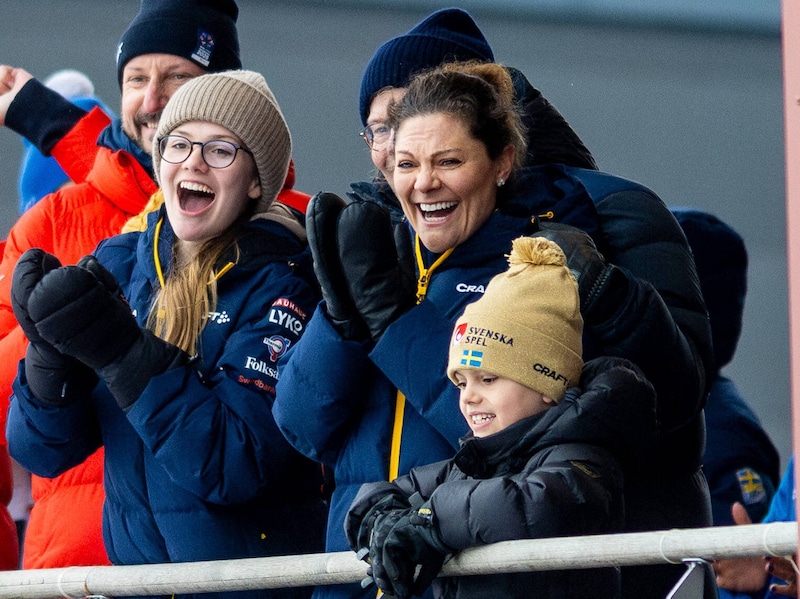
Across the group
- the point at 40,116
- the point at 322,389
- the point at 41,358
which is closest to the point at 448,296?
the point at 322,389

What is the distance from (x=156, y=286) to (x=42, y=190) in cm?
220

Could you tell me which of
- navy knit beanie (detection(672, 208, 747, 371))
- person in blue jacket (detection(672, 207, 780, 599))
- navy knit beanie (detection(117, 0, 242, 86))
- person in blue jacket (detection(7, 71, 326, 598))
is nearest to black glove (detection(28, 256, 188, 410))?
person in blue jacket (detection(7, 71, 326, 598))

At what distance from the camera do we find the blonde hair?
10.4 ft

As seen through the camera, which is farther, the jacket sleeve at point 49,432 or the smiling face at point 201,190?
the smiling face at point 201,190

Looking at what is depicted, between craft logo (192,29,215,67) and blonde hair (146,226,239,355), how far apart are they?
818 mm

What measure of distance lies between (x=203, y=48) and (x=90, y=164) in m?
0.47

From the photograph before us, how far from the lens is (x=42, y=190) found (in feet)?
17.5

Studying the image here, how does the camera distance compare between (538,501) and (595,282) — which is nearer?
(538,501)

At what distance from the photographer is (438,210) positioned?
9.27 ft

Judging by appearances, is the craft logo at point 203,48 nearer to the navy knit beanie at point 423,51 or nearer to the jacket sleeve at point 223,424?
the navy knit beanie at point 423,51

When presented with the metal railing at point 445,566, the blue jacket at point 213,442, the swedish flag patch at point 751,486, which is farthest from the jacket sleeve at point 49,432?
the swedish flag patch at point 751,486

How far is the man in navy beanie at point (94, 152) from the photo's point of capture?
11.2 feet

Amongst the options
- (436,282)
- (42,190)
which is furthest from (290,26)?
(436,282)

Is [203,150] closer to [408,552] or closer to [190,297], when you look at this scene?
[190,297]
